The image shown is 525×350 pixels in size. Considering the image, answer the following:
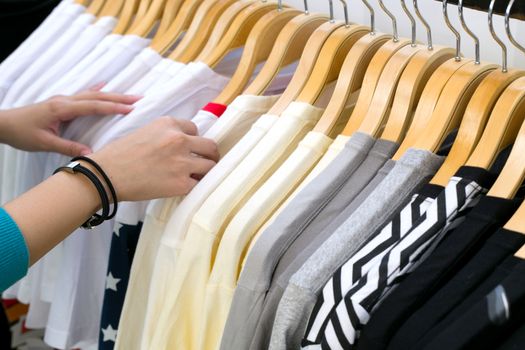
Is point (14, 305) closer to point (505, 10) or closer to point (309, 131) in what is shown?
point (309, 131)

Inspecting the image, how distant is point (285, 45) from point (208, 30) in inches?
7.7

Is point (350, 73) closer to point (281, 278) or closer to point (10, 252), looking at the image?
point (281, 278)

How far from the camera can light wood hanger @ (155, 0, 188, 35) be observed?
1241 millimetres

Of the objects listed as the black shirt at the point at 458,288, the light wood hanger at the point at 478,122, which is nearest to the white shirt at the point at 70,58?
the light wood hanger at the point at 478,122

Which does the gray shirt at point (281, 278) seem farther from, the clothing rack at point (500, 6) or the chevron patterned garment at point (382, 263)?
the clothing rack at point (500, 6)

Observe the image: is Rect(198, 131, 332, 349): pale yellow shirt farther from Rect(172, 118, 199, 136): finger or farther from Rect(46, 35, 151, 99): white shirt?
Rect(46, 35, 151, 99): white shirt

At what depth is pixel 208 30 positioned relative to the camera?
45.5 inches

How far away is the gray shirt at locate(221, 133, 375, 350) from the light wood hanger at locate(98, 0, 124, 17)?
702mm

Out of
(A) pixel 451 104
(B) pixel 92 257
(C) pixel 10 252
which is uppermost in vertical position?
(A) pixel 451 104

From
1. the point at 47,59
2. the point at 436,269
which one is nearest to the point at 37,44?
the point at 47,59

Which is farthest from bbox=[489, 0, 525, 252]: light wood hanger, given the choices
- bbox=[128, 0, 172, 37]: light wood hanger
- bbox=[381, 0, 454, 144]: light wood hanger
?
bbox=[128, 0, 172, 37]: light wood hanger

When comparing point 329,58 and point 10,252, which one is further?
point 329,58

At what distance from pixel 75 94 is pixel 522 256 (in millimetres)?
779

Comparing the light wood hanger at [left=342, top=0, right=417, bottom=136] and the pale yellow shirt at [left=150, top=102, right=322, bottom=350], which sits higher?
the light wood hanger at [left=342, top=0, right=417, bottom=136]
